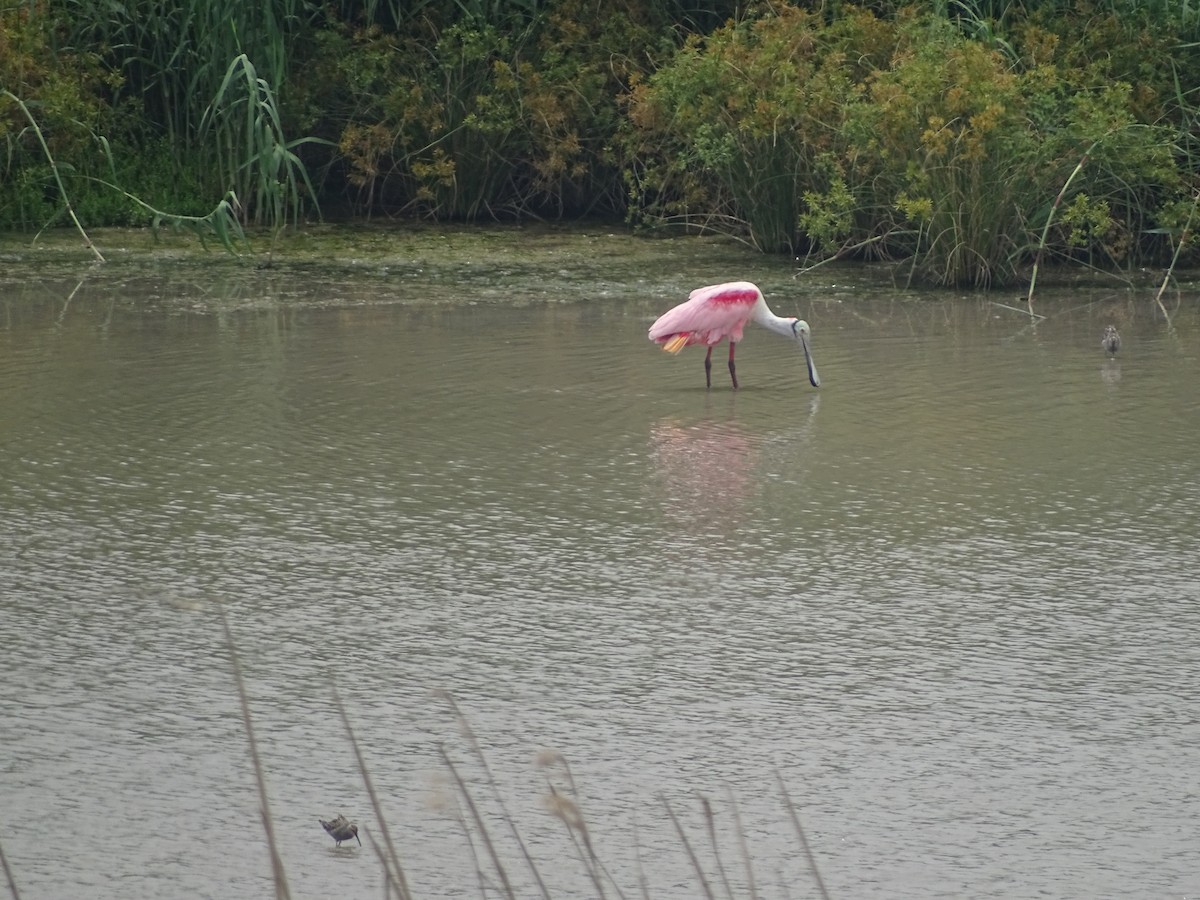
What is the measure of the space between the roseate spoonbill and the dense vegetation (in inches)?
90.8

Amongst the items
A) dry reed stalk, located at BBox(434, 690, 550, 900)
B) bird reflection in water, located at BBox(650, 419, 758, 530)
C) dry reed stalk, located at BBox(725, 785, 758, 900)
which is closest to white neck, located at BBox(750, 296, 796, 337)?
bird reflection in water, located at BBox(650, 419, 758, 530)

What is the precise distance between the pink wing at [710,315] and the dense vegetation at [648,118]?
2356 millimetres

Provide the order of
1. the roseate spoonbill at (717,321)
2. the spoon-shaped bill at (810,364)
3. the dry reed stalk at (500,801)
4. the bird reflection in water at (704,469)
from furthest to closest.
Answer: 1. the roseate spoonbill at (717,321)
2. the spoon-shaped bill at (810,364)
3. the bird reflection in water at (704,469)
4. the dry reed stalk at (500,801)

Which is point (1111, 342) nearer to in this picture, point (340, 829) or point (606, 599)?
point (606, 599)

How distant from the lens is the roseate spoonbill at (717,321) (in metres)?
Result: 7.88

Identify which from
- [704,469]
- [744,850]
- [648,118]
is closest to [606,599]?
[704,469]

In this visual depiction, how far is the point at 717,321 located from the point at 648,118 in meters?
4.35

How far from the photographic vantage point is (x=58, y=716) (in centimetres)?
397

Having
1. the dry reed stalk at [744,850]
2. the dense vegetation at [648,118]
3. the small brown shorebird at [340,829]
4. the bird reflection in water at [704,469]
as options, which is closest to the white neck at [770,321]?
the bird reflection in water at [704,469]

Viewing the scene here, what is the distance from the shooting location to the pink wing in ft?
25.8

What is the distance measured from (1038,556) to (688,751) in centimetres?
180

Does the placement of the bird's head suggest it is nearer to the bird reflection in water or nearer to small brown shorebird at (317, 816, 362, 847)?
the bird reflection in water

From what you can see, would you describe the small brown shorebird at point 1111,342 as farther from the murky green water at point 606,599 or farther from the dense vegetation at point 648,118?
the dense vegetation at point 648,118

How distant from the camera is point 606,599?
4.86m
